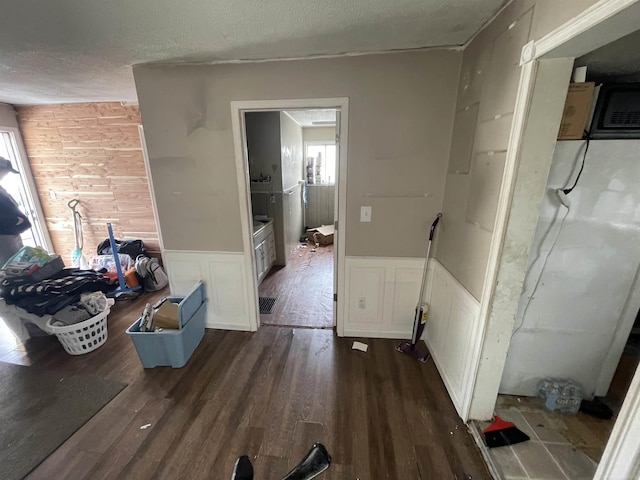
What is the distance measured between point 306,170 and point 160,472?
213 inches

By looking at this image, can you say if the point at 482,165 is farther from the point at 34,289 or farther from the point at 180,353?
the point at 34,289

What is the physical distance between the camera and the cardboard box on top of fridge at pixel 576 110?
1243 mm

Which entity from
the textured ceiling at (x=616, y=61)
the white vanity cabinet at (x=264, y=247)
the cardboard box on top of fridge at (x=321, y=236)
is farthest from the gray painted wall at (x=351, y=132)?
the cardboard box on top of fridge at (x=321, y=236)

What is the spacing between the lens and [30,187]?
3.84 meters

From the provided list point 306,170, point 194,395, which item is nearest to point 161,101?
point 194,395

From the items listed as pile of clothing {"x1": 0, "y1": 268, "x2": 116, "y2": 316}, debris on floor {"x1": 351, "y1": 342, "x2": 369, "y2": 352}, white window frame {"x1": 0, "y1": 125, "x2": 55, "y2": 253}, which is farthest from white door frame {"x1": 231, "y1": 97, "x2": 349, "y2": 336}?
white window frame {"x1": 0, "y1": 125, "x2": 55, "y2": 253}

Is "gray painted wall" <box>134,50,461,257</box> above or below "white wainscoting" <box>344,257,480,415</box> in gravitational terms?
above

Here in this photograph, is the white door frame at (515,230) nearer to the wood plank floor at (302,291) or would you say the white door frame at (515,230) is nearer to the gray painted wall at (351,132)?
the gray painted wall at (351,132)

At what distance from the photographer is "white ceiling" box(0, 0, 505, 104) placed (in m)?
1.31

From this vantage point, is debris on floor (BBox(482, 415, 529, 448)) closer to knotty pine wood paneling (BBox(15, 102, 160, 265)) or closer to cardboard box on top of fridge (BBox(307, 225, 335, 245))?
cardboard box on top of fridge (BBox(307, 225, 335, 245))

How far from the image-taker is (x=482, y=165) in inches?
60.7

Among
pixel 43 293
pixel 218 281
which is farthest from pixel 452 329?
pixel 43 293

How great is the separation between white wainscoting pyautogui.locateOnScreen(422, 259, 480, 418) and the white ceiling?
5.23 ft

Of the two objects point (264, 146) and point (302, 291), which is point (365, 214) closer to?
point (302, 291)
